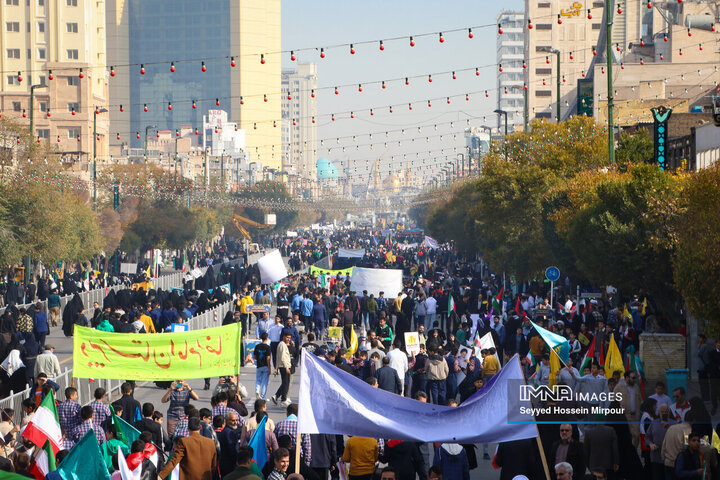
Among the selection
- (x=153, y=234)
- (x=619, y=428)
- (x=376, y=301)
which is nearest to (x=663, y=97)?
(x=153, y=234)

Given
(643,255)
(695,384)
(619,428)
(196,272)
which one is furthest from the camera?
(196,272)

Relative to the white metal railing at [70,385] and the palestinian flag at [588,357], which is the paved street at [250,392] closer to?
the white metal railing at [70,385]

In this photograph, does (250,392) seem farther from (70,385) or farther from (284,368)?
(70,385)

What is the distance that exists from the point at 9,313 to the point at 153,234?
38309mm

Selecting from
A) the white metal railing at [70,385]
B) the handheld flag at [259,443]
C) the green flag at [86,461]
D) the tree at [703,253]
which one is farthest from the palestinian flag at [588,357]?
the green flag at [86,461]

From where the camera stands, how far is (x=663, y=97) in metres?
61.3

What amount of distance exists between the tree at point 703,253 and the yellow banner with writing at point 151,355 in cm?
704

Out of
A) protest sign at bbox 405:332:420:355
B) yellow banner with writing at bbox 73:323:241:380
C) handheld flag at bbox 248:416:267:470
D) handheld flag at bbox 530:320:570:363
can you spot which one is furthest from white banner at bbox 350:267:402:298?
handheld flag at bbox 248:416:267:470

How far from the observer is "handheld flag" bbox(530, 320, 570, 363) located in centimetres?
1856

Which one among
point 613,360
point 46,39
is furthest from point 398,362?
point 46,39

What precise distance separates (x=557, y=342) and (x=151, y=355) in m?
7.02

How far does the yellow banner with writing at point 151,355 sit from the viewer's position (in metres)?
15.2

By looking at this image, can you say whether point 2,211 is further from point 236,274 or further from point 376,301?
point 376,301

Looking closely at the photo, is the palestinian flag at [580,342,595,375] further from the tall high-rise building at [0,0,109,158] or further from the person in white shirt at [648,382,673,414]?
the tall high-rise building at [0,0,109,158]
